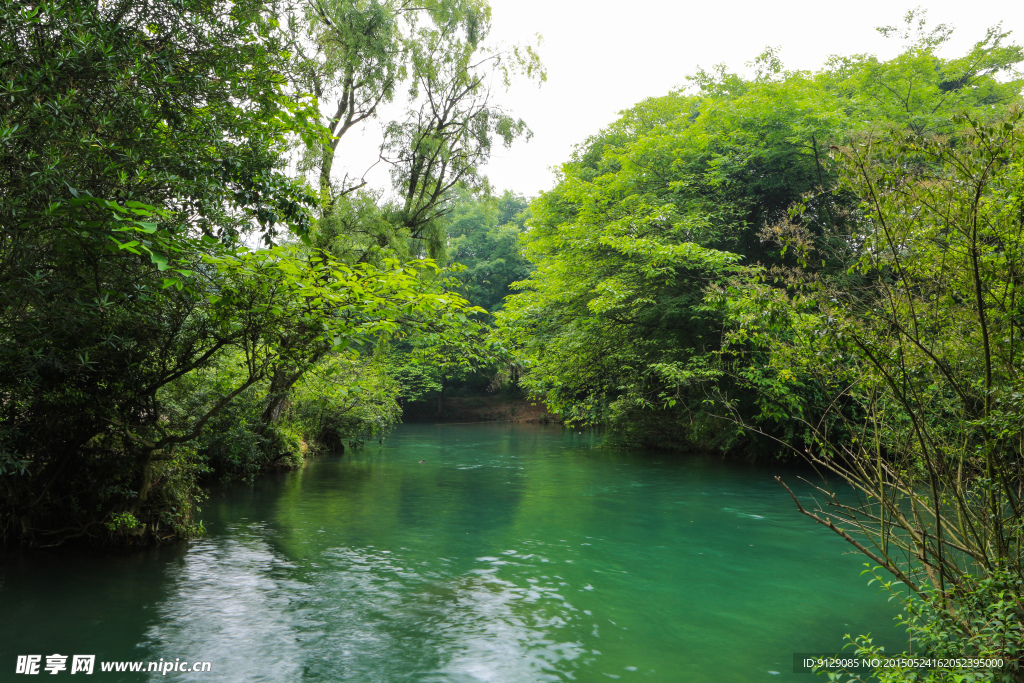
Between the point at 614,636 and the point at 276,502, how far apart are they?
9049 mm

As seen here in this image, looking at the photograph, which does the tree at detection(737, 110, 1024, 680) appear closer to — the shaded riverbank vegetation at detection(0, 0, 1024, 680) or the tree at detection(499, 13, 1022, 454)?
the shaded riverbank vegetation at detection(0, 0, 1024, 680)

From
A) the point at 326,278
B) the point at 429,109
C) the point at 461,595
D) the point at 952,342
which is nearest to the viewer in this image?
the point at 952,342

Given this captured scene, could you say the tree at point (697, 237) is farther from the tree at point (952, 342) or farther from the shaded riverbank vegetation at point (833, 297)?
the tree at point (952, 342)

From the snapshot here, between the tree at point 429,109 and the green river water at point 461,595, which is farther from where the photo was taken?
the tree at point 429,109

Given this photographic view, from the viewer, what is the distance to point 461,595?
7.12 m

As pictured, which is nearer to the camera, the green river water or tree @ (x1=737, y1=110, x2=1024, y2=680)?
tree @ (x1=737, y1=110, x2=1024, y2=680)

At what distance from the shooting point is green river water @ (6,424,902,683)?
5402 millimetres

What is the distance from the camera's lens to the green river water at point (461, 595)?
5.40 m

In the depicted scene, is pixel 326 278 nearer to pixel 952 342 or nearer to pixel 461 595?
pixel 461 595

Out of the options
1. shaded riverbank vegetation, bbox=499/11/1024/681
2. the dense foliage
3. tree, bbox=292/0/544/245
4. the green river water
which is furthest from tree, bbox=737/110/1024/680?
tree, bbox=292/0/544/245

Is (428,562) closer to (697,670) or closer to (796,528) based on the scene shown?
(697,670)

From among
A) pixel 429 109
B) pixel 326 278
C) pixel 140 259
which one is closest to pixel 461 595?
pixel 326 278

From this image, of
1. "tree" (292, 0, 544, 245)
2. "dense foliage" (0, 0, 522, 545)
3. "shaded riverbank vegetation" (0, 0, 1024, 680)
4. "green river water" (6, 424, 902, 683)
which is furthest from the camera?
"tree" (292, 0, 544, 245)

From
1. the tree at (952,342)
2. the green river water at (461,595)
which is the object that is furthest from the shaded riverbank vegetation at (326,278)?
the green river water at (461,595)
